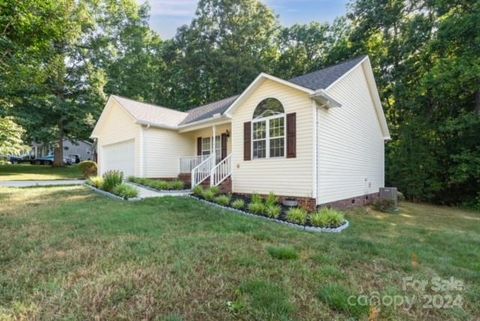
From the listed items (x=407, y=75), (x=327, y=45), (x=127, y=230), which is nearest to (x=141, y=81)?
(x=327, y=45)

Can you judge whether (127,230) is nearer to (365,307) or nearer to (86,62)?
(365,307)

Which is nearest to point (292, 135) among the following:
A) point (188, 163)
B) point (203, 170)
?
point (203, 170)

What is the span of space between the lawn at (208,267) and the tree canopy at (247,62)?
6.96 m

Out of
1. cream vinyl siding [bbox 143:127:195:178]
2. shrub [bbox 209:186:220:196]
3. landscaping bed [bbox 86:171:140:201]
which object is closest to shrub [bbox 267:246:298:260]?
shrub [bbox 209:186:220:196]

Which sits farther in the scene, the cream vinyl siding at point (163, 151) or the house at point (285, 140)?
the cream vinyl siding at point (163, 151)

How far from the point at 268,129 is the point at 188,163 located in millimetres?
5892

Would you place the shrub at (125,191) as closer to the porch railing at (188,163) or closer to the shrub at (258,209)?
the shrub at (258,209)

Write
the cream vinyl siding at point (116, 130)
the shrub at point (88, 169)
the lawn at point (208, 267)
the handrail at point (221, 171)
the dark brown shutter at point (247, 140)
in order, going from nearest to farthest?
the lawn at point (208, 267) < the dark brown shutter at point (247, 140) < the handrail at point (221, 171) < the cream vinyl siding at point (116, 130) < the shrub at point (88, 169)

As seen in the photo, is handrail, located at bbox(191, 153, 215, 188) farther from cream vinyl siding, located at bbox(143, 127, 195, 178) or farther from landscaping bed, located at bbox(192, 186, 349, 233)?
cream vinyl siding, located at bbox(143, 127, 195, 178)

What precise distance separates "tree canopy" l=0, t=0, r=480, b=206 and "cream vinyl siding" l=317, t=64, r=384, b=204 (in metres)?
3.72

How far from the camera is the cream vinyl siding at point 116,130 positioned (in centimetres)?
1384

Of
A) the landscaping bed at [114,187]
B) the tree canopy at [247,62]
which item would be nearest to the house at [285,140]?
the landscaping bed at [114,187]

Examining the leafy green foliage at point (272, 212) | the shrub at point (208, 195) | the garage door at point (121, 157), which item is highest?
the garage door at point (121, 157)

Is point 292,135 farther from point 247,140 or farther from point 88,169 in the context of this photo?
point 88,169
